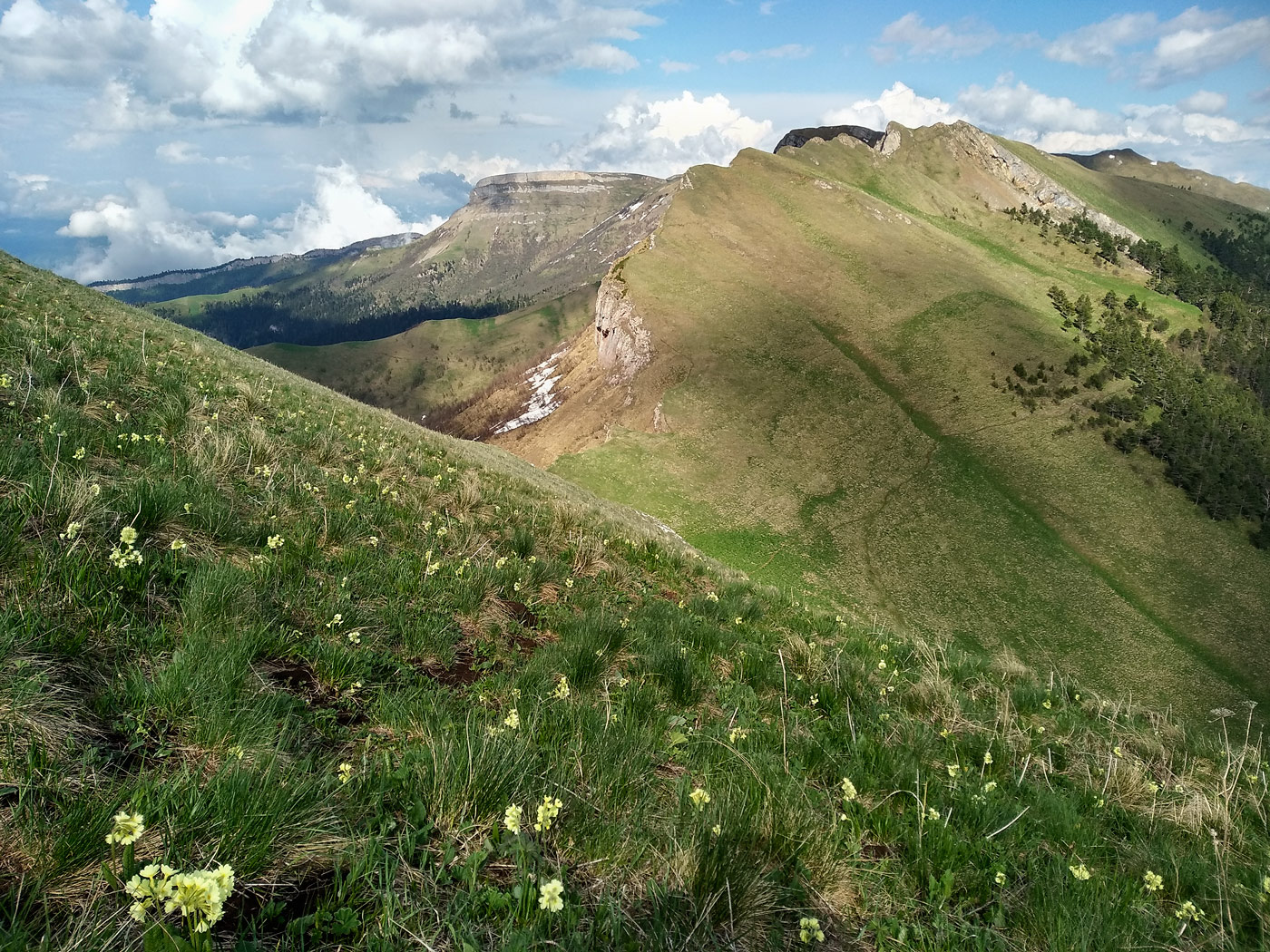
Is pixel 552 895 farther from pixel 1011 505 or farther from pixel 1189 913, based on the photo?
pixel 1011 505

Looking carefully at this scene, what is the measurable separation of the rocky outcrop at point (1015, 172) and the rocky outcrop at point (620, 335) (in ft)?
492

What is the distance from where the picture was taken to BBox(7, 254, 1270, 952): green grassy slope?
7.50 ft

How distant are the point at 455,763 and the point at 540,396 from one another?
131001mm

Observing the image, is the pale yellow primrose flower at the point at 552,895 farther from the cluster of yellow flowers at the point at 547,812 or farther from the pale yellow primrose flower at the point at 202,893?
the pale yellow primrose flower at the point at 202,893

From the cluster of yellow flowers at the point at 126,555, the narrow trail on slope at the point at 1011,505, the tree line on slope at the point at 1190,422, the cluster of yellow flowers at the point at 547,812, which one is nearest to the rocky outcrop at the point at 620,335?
the narrow trail on slope at the point at 1011,505

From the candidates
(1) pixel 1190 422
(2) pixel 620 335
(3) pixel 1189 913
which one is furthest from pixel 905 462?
(3) pixel 1189 913

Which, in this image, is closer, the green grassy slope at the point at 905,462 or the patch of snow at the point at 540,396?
the green grassy slope at the point at 905,462

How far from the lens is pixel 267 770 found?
8.18 ft

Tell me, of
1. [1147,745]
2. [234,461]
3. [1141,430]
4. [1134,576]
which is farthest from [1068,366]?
[234,461]

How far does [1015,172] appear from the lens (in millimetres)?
189125

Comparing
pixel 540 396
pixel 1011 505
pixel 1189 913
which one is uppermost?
pixel 1189 913

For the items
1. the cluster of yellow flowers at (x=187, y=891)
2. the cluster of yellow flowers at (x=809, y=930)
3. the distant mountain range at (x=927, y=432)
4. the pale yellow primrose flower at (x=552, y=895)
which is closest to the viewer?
the cluster of yellow flowers at (x=187, y=891)

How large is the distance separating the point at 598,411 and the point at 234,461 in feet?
262

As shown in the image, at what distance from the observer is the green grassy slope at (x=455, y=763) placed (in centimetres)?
229
